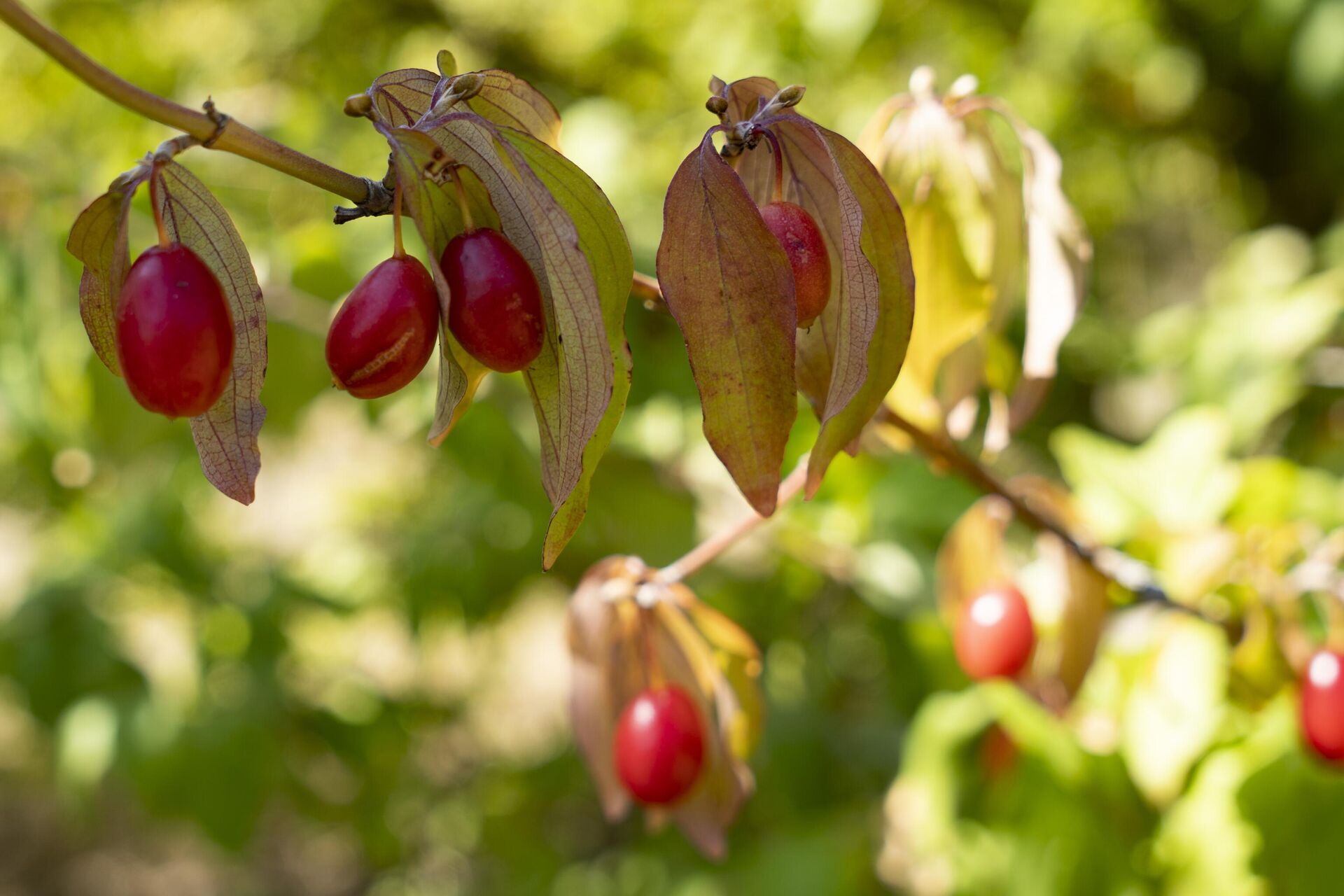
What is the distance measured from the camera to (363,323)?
1.50ft

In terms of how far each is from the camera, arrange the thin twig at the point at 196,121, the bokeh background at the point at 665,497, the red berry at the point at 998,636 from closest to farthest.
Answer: the thin twig at the point at 196,121 → the red berry at the point at 998,636 → the bokeh background at the point at 665,497

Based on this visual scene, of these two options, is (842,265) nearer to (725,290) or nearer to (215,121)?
(725,290)

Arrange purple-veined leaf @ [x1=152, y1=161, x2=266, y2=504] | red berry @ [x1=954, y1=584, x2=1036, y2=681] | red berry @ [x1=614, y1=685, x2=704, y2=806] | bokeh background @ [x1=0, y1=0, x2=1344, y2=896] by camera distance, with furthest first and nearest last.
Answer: bokeh background @ [x1=0, y1=0, x2=1344, y2=896] → red berry @ [x1=954, y1=584, x2=1036, y2=681] → red berry @ [x1=614, y1=685, x2=704, y2=806] → purple-veined leaf @ [x1=152, y1=161, x2=266, y2=504]

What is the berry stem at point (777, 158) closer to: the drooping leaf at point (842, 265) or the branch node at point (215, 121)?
the drooping leaf at point (842, 265)

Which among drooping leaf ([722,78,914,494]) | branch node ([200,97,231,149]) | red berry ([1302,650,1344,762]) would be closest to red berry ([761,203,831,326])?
drooping leaf ([722,78,914,494])

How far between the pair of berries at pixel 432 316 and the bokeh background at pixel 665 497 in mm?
736

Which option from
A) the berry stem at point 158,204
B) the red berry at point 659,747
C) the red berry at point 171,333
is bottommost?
the red berry at point 659,747

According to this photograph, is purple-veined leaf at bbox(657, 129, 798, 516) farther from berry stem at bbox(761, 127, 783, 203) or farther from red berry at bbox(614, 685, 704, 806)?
red berry at bbox(614, 685, 704, 806)

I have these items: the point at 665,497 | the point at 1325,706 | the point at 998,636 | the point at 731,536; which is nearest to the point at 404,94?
the point at 731,536

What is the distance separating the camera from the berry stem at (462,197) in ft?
1.47

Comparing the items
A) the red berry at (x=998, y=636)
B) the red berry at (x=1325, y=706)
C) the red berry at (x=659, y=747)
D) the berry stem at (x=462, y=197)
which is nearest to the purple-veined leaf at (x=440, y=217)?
the berry stem at (x=462, y=197)

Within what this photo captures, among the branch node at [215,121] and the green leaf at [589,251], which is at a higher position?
the branch node at [215,121]

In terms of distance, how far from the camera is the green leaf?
0.43 metres

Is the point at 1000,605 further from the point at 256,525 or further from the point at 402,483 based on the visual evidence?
the point at 256,525
